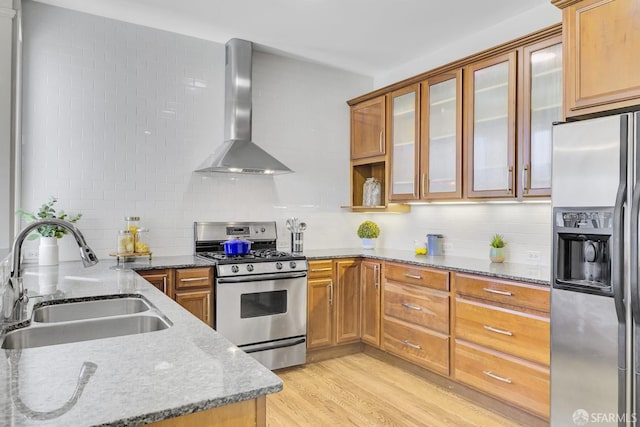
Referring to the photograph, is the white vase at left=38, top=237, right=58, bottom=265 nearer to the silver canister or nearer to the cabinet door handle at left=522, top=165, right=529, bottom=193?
the silver canister

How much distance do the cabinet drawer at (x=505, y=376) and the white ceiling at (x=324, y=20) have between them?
96.5 inches

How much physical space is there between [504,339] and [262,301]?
1782 millimetres

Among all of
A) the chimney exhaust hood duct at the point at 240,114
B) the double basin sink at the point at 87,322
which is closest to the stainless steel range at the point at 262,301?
the chimney exhaust hood duct at the point at 240,114

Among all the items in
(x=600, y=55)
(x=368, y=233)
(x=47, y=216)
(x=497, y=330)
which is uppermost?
(x=600, y=55)

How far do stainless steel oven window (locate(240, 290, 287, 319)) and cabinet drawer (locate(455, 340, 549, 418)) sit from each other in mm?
1390

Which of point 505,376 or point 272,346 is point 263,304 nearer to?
point 272,346

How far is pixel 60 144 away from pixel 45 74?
0.52m

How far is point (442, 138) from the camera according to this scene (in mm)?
3539

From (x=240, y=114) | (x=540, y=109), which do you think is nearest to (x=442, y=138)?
(x=540, y=109)

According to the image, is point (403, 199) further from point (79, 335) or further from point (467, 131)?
point (79, 335)

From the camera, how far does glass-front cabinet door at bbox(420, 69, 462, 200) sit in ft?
11.1

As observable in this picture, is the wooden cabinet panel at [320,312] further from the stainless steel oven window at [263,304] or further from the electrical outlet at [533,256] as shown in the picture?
the electrical outlet at [533,256]

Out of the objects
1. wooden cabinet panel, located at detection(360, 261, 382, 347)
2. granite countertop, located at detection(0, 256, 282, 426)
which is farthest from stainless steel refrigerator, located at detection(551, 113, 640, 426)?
granite countertop, located at detection(0, 256, 282, 426)

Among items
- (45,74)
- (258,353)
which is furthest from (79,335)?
(45,74)
